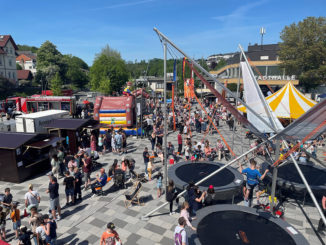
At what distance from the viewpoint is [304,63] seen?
108 ft

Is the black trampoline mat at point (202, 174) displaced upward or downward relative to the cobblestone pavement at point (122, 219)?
upward

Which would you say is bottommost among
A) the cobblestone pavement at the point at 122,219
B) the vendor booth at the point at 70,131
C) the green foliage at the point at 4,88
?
the cobblestone pavement at the point at 122,219

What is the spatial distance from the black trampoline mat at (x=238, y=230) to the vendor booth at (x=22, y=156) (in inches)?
385

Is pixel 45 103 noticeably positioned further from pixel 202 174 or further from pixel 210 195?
pixel 210 195

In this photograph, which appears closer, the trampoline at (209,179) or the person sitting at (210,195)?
the person sitting at (210,195)

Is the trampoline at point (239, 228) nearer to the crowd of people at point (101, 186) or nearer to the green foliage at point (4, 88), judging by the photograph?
the crowd of people at point (101, 186)

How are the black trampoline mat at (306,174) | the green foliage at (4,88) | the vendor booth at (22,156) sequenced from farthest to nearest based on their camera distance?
the green foliage at (4,88) < the vendor booth at (22,156) < the black trampoline mat at (306,174)

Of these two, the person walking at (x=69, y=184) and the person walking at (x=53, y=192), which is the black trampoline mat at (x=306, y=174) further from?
the person walking at (x=53, y=192)

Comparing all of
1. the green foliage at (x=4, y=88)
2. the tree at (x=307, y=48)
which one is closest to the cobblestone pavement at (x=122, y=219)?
the tree at (x=307, y=48)

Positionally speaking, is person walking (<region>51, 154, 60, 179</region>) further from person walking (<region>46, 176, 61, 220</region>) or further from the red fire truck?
the red fire truck

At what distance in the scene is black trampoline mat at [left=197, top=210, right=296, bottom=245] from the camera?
6773mm

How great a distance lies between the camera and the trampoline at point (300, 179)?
9500 mm

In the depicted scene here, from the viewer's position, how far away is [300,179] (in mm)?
10516

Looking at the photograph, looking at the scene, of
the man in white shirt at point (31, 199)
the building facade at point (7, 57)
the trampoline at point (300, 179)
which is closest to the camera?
the man in white shirt at point (31, 199)
